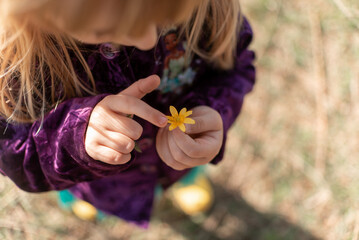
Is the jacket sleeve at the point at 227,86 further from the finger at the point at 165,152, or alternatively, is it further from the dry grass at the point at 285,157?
the dry grass at the point at 285,157

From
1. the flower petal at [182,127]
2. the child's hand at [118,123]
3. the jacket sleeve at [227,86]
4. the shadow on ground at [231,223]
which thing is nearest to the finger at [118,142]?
the child's hand at [118,123]

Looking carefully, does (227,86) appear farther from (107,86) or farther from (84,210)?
(84,210)

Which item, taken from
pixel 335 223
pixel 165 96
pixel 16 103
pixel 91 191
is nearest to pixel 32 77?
pixel 16 103

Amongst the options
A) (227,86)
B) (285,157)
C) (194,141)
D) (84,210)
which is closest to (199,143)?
(194,141)

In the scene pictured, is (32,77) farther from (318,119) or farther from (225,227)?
(318,119)

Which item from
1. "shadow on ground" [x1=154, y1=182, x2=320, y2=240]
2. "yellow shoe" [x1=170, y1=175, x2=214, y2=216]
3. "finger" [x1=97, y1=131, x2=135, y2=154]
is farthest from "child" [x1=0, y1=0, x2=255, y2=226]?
"shadow on ground" [x1=154, y1=182, x2=320, y2=240]

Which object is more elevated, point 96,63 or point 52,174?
point 96,63

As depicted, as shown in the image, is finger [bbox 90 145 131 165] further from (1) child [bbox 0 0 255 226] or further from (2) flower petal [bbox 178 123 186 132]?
(2) flower petal [bbox 178 123 186 132]
